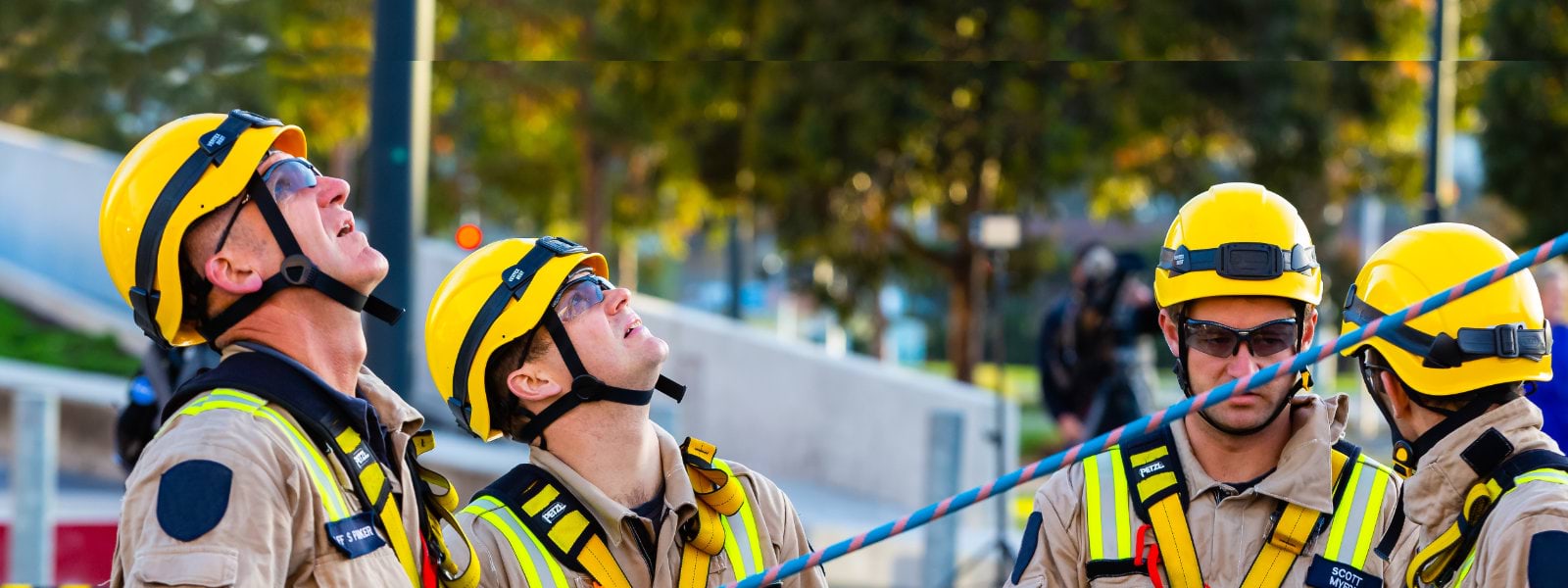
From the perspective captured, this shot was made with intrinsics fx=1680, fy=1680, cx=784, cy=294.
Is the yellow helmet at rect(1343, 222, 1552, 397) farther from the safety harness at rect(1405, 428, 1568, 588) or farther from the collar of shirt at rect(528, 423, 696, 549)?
the collar of shirt at rect(528, 423, 696, 549)

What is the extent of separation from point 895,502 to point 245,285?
944 cm

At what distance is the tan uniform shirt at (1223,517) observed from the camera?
3396 mm

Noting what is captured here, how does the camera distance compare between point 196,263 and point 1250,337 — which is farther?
point 1250,337

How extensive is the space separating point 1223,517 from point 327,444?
1.78 m

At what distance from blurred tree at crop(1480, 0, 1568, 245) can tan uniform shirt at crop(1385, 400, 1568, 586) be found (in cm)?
1078

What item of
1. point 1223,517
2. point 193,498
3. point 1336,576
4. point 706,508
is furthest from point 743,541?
point 193,498

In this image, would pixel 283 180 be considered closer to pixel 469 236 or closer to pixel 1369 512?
pixel 469 236

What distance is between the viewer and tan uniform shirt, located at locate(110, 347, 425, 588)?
100 inches

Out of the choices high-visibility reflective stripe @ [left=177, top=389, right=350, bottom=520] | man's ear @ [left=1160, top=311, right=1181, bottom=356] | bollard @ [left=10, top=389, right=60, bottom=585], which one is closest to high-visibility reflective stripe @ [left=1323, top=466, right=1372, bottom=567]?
man's ear @ [left=1160, top=311, right=1181, bottom=356]

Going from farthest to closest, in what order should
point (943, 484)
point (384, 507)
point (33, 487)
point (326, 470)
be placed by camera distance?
point (943, 484), point (33, 487), point (384, 507), point (326, 470)

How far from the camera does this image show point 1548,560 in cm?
274

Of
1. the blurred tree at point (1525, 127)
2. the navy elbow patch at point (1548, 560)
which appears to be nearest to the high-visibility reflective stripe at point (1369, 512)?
the navy elbow patch at point (1548, 560)

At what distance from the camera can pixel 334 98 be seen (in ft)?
41.7

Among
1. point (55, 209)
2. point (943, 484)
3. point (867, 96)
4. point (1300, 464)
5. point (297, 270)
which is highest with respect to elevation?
point (867, 96)
